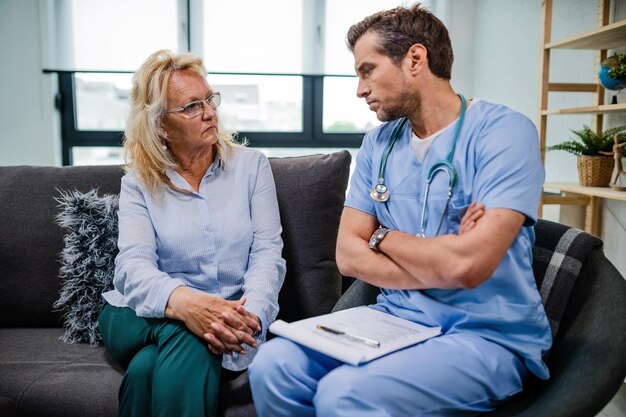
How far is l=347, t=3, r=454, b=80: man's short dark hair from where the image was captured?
4.23 ft

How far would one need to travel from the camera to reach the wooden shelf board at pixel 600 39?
2145 millimetres

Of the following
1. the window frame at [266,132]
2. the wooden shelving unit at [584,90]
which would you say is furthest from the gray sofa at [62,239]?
the window frame at [266,132]

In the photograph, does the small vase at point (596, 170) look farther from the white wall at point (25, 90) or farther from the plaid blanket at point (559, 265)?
the white wall at point (25, 90)

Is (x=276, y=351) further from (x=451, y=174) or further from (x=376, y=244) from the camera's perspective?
(x=451, y=174)

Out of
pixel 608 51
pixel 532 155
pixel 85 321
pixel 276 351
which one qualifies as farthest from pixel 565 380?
pixel 608 51

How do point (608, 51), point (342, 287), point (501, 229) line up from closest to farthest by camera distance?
1. point (501, 229)
2. point (342, 287)
3. point (608, 51)

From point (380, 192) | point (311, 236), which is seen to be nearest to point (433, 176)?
point (380, 192)

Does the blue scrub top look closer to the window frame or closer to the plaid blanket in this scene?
the plaid blanket

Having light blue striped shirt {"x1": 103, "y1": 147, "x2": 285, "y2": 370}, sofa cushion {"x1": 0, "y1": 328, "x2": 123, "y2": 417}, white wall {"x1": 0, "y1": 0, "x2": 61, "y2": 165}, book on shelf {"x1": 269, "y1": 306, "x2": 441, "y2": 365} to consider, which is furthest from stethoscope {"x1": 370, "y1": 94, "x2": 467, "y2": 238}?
white wall {"x1": 0, "y1": 0, "x2": 61, "y2": 165}

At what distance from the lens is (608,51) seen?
259cm

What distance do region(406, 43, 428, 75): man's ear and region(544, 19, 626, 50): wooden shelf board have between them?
1214mm

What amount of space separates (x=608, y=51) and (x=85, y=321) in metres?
2.53

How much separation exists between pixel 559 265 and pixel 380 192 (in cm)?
45

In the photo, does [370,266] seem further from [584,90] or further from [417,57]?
[584,90]
